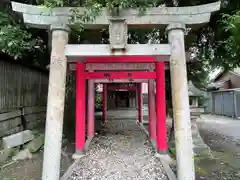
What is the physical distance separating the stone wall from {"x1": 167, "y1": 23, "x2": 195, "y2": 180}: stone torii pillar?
16.3ft

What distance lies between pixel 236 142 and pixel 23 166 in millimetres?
7849

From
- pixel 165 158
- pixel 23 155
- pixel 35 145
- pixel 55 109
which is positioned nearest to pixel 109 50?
pixel 55 109

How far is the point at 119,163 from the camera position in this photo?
5297mm

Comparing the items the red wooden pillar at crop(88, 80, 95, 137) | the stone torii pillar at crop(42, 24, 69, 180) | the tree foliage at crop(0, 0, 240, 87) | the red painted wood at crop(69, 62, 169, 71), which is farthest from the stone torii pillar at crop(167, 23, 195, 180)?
the red wooden pillar at crop(88, 80, 95, 137)

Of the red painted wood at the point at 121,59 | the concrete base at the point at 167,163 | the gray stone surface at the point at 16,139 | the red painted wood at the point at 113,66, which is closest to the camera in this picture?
the concrete base at the point at 167,163

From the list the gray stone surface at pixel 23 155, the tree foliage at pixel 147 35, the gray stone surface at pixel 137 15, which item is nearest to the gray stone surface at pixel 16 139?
the gray stone surface at pixel 23 155

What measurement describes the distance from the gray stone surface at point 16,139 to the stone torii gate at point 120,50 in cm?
287

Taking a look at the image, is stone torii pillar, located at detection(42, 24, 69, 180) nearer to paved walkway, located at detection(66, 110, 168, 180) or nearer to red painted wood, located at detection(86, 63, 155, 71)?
paved walkway, located at detection(66, 110, 168, 180)

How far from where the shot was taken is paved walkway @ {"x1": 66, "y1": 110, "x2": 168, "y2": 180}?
4508mm

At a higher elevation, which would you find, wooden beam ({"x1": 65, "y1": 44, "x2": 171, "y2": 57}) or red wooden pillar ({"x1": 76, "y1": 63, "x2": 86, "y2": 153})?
wooden beam ({"x1": 65, "y1": 44, "x2": 171, "y2": 57})

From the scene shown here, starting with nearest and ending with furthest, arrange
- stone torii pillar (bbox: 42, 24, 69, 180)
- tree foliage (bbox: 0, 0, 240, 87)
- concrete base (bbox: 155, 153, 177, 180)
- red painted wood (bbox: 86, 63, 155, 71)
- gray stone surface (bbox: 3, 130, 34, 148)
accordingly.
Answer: stone torii pillar (bbox: 42, 24, 69, 180) < tree foliage (bbox: 0, 0, 240, 87) < concrete base (bbox: 155, 153, 177, 180) < gray stone surface (bbox: 3, 130, 34, 148) < red painted wood (bbox: 86, 63, 155, 71)

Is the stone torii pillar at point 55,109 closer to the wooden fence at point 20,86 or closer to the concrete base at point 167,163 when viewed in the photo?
the concrete base at point 167,163

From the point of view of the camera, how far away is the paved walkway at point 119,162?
4508 mm

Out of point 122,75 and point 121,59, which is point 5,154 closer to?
point 122,75
